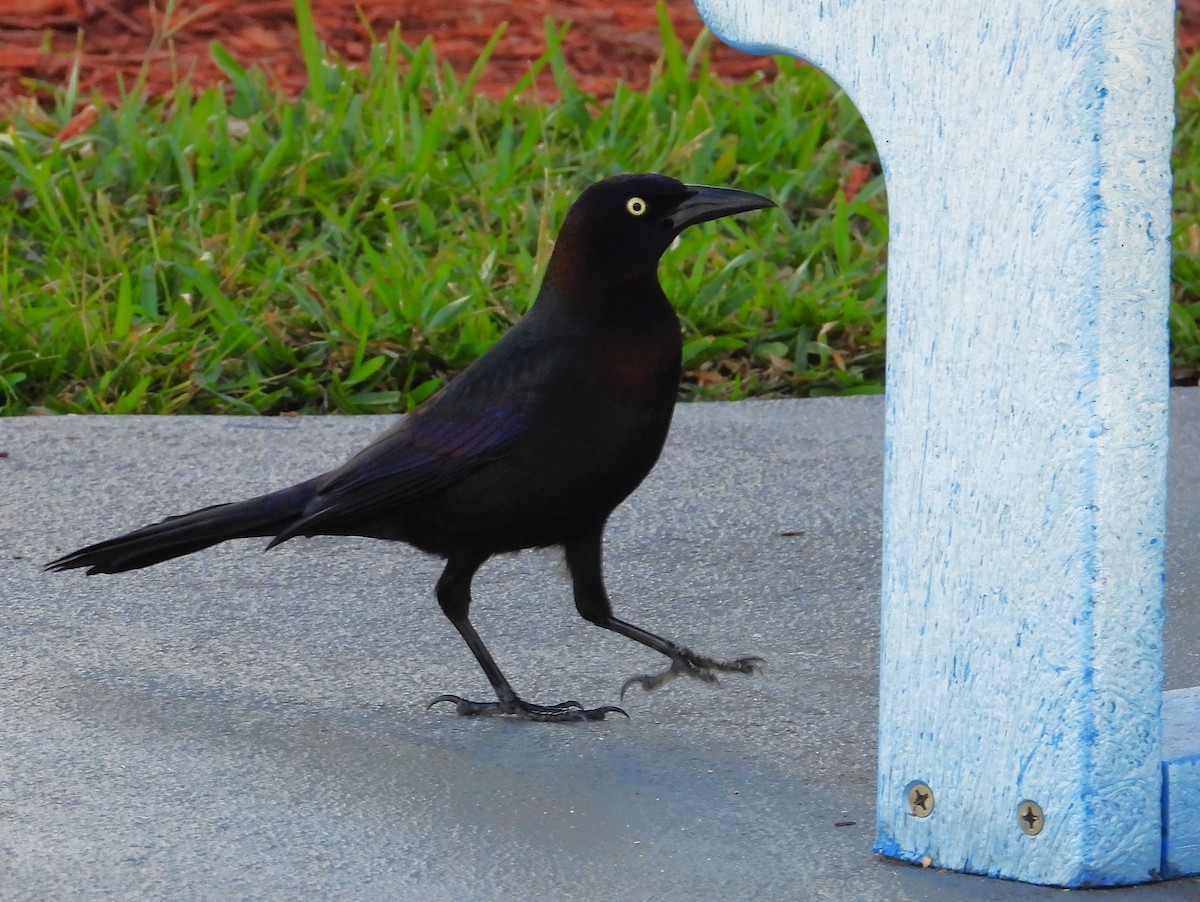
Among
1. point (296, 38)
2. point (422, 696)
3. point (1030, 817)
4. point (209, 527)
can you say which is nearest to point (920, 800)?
point (1030, 817)

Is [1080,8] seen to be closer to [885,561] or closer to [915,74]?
[915,74]

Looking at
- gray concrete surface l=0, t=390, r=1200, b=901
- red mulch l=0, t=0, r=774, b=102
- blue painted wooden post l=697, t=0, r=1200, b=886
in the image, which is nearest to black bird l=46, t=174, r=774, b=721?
gray concrete surface l=0, t=390, r=1200, b=901

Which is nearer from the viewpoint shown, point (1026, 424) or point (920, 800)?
point (1026, 424)

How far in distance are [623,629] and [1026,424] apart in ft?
3.76

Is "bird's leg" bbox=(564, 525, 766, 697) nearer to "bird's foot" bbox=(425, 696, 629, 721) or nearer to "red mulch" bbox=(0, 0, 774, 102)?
"bird's foot" bbox=(425, 696, 629, 721)

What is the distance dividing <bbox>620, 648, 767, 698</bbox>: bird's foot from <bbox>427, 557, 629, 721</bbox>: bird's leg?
0.08 meters

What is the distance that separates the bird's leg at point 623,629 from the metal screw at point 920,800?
0.77 metres

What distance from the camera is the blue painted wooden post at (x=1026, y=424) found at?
2090 mm

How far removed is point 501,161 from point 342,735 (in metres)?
3.74

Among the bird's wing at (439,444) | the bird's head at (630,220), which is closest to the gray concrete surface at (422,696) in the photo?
the bird's wing at (439,444)

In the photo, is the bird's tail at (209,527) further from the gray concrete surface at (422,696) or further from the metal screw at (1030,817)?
the metal screw at (1030,817)

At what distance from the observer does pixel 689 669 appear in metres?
3.07

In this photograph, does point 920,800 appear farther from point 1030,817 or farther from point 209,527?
point 209,527

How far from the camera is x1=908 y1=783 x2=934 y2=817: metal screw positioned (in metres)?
2.30
